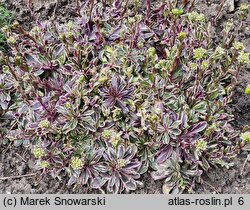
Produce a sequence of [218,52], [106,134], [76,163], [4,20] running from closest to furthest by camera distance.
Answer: [76,163] < [106,134] < [218,52] < [4,20]

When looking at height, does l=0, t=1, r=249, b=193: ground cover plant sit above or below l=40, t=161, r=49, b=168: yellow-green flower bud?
above

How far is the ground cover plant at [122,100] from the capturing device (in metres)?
2.91

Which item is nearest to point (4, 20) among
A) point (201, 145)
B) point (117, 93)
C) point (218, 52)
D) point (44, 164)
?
point (117, 93)

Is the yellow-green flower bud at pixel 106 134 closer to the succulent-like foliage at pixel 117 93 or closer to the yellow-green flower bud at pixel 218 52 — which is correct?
the succulent-like foliage at pixel 117 93

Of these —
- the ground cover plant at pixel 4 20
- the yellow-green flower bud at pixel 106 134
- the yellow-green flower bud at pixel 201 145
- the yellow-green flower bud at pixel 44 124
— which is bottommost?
the yellow-green flower bud at pixel 201 145

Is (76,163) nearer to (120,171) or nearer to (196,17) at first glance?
(120,171)

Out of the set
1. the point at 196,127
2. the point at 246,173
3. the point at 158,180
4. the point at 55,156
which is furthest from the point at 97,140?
the point at 246,173

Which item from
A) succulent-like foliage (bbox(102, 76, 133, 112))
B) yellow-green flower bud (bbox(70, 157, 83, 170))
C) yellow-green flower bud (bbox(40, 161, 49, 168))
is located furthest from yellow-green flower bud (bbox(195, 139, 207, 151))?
yellow-green flower bud (bbox(40, 161, 49, 168))

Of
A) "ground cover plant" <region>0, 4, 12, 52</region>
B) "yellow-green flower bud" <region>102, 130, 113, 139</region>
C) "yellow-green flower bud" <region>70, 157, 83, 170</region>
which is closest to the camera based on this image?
"yellow-green flower bud" <region>70, 157, 83, 170</region>

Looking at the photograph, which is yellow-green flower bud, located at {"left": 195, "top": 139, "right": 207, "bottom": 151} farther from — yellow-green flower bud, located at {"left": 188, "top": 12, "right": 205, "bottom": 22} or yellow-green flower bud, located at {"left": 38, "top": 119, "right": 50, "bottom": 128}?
yellow-green flower bud, located at {"left": 38, "top": 119, "right": 50, "bottom": 128}

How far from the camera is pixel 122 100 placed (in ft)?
10.2

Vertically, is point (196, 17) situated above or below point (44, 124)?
above

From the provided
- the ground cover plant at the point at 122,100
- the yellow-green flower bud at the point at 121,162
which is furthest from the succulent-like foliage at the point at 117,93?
the yellow-green flower bud at the point at 121,162

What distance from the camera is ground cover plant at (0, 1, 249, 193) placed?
2914 millimetres
